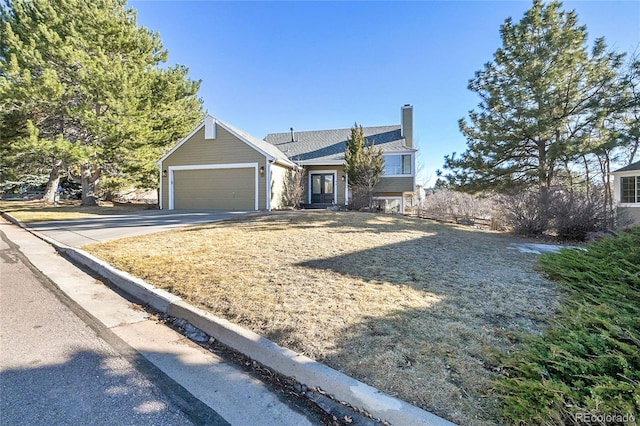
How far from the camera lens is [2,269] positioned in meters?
5.85

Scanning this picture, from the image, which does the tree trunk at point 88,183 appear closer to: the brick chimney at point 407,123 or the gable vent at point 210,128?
the gable vent at point 210,128

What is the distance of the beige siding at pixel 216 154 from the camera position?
16.1 metres

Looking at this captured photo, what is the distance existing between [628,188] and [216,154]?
2014 centimetres

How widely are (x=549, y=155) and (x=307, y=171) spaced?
1245 centimetres

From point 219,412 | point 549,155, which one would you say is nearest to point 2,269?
point 219,412

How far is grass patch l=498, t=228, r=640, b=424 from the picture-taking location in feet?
5.98

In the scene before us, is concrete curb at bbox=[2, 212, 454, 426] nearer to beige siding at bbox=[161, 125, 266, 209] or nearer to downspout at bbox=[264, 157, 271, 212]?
downspout at bbox=[264, 157, 271, 212]

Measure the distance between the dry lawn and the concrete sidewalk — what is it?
486 mm

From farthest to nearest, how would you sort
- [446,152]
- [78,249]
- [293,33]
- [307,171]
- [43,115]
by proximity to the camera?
[307,171], [43,115], [446,152], [293,33], [78,249]

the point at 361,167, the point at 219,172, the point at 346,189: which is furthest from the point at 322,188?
the point at 219,172

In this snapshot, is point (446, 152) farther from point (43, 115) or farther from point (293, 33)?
point (43, 115)

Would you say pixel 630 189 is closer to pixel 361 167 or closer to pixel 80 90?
pixel 361 167

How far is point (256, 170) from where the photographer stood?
16.1 m

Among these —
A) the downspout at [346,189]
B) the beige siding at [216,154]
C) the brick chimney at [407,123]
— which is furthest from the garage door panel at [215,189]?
the brick chimney at [407,123]
